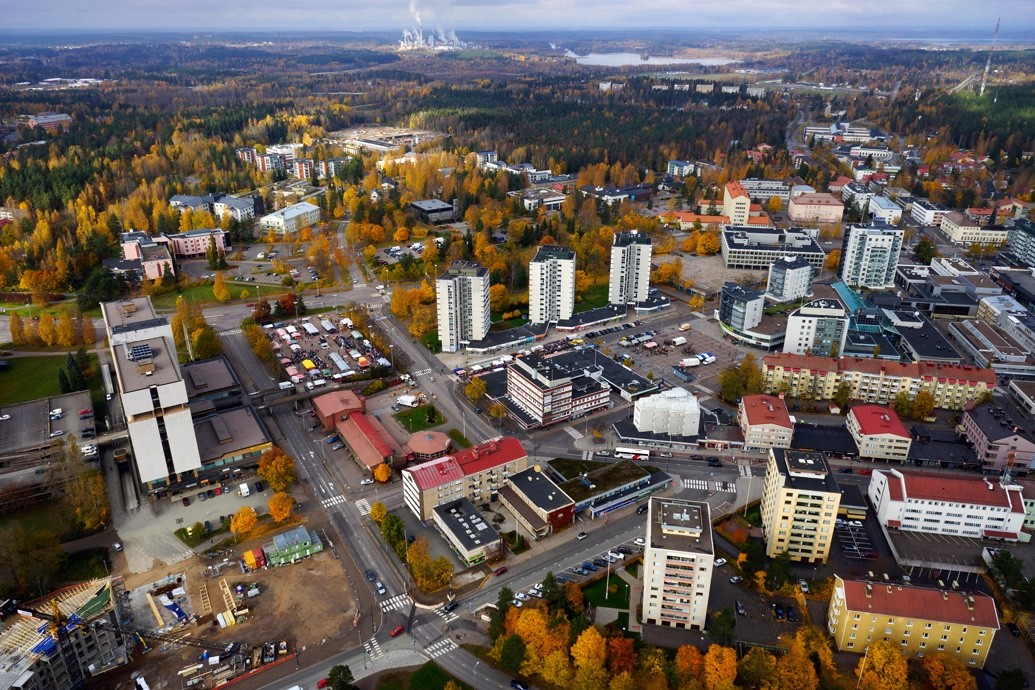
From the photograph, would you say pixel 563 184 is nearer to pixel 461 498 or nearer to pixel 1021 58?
pixel 461 498

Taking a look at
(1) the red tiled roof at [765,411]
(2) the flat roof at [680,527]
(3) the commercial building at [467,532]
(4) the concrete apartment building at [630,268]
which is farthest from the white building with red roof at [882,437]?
(4) the concrete apartment building at [630,268]

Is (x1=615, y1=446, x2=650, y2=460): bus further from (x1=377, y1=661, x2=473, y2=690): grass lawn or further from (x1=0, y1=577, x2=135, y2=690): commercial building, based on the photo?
(x1=0, y1=577, x2=135, y2=690): commercial building

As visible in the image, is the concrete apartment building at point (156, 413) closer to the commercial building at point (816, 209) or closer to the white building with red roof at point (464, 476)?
the white building with red roof at point (464, 476)

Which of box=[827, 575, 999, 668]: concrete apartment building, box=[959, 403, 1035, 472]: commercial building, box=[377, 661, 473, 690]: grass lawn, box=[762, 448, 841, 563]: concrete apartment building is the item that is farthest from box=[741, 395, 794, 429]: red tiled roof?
box=[377, 661, 473, 690]: grass lawn

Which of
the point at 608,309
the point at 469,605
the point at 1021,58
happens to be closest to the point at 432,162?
the point at 608,309

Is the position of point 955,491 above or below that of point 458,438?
above

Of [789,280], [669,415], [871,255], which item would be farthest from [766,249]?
[669,415]

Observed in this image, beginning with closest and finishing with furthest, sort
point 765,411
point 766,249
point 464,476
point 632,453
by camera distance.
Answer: point 464,476 < point 632,453 < point 765,411 < point 766,249

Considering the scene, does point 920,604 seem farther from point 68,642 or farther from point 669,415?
point 68,642
